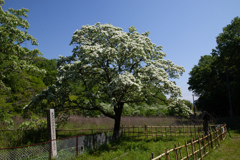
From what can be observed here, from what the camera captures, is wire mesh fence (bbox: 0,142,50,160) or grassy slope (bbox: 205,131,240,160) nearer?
wire mesh fence (bbox: 0,142,50,160)

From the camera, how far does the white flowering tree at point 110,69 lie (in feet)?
48.0

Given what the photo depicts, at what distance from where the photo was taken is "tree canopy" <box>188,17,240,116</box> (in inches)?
1298

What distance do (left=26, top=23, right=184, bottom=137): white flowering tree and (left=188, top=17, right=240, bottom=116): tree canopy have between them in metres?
20.9

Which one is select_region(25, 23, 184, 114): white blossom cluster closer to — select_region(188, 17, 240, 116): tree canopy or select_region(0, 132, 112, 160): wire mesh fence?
select_region(0, 132, 112, 160): wire mesh fence

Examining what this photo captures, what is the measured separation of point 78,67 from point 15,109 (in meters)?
18.0

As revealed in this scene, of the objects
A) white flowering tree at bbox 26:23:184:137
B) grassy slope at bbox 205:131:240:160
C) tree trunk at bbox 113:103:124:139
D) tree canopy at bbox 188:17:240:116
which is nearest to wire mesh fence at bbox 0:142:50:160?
white flowering tree at bbox 26:23:184:137

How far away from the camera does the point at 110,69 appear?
1633 centimetres

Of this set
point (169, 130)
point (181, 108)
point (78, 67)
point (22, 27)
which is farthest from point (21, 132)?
point (169, 130)

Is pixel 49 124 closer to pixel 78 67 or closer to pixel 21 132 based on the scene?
pixel 21 132

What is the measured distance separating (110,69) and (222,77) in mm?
38083

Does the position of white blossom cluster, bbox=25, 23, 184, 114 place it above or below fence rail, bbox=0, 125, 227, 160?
above

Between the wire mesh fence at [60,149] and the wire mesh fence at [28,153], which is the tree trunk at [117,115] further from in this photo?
the wire mesh fence at [28,153]

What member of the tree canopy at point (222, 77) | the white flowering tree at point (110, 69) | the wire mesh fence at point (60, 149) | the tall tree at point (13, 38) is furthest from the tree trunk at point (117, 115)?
the tree canopy at point (222, 77)

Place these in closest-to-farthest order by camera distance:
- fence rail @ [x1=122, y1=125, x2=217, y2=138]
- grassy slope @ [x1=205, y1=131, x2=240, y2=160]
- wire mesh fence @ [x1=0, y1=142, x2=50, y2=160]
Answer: wire mesh fence @ [x1=0, y1=142, x2=50, y2=160]
grassy slope @ [x1=205, y1=131, x2=240, y2=160]
fence rail @ [x1=122, y1=125, x2=217, y2=138]
